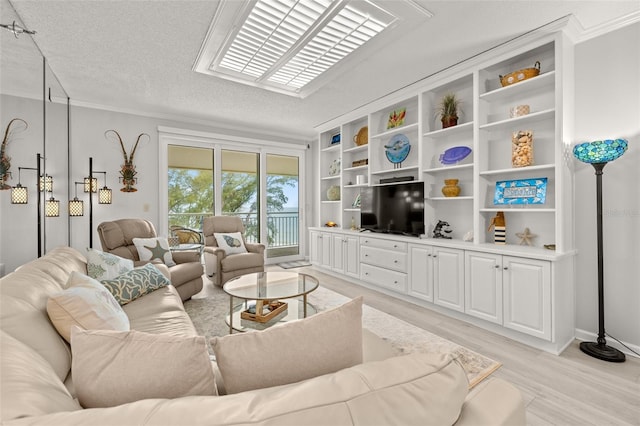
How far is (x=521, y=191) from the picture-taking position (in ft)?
9.48

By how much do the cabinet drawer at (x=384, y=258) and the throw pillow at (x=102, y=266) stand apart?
2832 mm

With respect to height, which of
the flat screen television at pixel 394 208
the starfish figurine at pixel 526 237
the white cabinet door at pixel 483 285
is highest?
the flat screen television at pixel 394 208

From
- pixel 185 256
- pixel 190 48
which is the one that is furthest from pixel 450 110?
pixel 185 256

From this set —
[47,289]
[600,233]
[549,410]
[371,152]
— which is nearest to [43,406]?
[47,289]

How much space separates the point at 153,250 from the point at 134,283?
117cm

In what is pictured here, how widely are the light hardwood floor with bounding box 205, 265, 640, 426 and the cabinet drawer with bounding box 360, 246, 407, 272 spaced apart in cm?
81

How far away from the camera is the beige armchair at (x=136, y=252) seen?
3270 millimetres

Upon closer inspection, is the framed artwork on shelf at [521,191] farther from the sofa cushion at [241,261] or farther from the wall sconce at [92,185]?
the wall sconce at [92,185]

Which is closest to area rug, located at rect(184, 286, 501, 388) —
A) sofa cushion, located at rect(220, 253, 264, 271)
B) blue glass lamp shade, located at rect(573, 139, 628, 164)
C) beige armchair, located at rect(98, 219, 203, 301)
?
beige armchair, located at rect(98, 219, 203, 301)

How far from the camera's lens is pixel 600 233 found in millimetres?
2330

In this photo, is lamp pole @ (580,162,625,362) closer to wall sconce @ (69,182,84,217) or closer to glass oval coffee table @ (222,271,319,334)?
glass oval coffee table @ (222,271,319,334)

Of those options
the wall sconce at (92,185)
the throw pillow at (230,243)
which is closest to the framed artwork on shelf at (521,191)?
the throw pillow at (230,243)

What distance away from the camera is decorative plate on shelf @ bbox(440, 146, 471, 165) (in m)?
3.38

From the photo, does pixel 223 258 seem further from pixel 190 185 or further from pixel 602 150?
pixel 602 150
